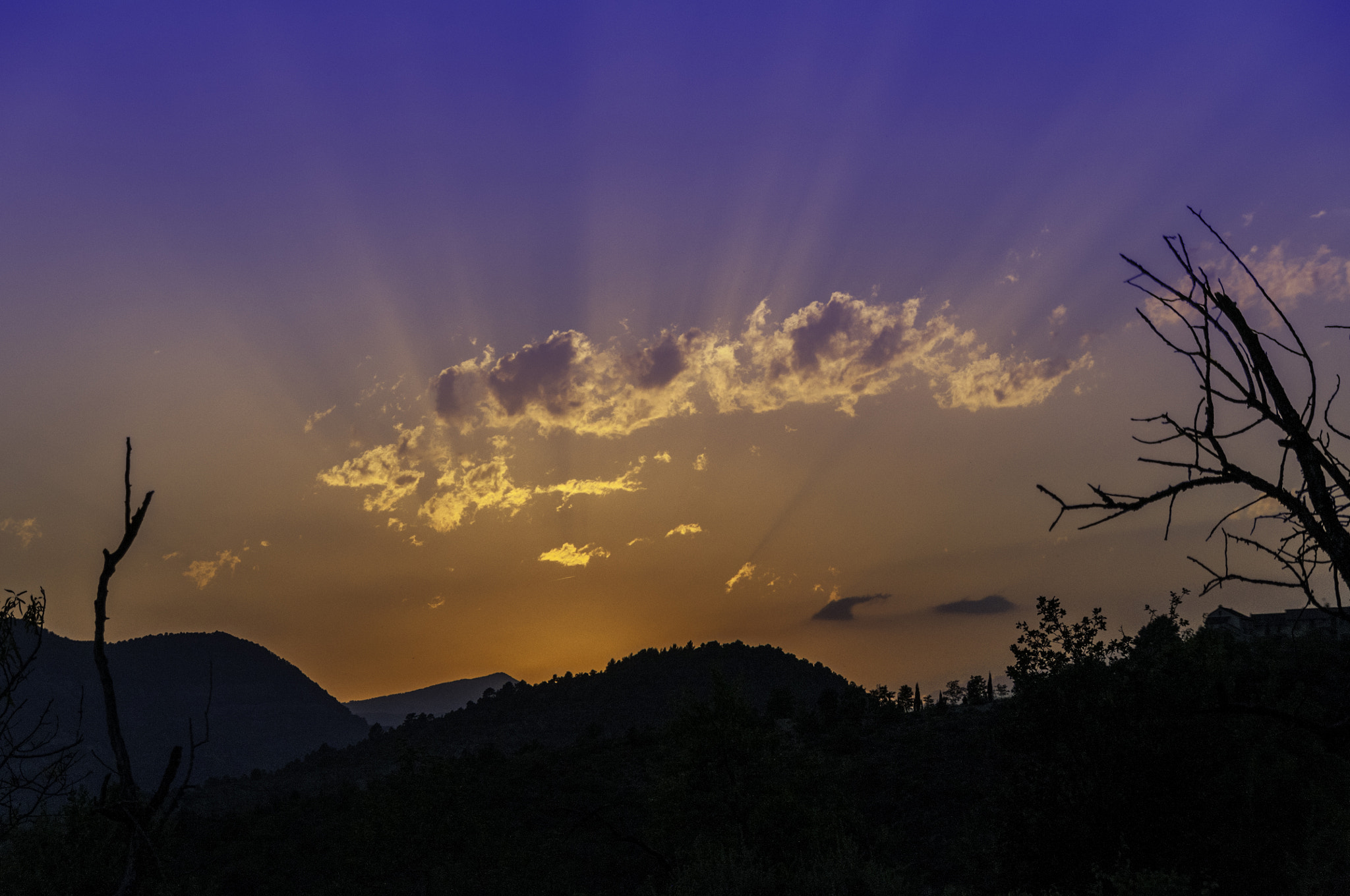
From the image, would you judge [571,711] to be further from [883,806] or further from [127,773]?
[127,773]

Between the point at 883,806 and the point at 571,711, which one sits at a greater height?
the point at 571,711

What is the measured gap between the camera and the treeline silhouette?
79.0ft

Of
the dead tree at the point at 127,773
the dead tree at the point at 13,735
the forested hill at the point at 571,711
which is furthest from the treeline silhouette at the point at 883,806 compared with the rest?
the forested hill at the point at 571,711

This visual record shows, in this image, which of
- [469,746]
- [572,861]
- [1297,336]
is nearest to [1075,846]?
[1297,336]

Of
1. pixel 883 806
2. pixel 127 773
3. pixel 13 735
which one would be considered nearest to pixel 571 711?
pixel 883 806

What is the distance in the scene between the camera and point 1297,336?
394cm

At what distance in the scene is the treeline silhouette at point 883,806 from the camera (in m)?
24.1

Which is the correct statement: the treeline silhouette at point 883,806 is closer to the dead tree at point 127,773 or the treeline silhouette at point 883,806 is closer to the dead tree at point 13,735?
the dead tree at point 13,735

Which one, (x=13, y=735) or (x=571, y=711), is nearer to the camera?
(x=13, y=735)

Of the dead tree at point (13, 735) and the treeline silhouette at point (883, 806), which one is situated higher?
the dead tree at point (13, 735)

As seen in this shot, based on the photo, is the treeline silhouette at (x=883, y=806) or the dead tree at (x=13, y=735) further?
the treeline silhouette at (x=883, y=806)

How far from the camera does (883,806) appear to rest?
56.8 meters

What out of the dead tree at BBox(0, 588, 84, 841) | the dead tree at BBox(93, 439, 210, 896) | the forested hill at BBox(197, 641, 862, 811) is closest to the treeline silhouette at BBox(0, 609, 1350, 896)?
the dead tree at BBox(0, 588, 84, 841)

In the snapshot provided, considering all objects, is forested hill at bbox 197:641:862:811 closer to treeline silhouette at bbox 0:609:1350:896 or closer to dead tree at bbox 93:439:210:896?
treeline silhouette at bbox 0:609:1350:896
